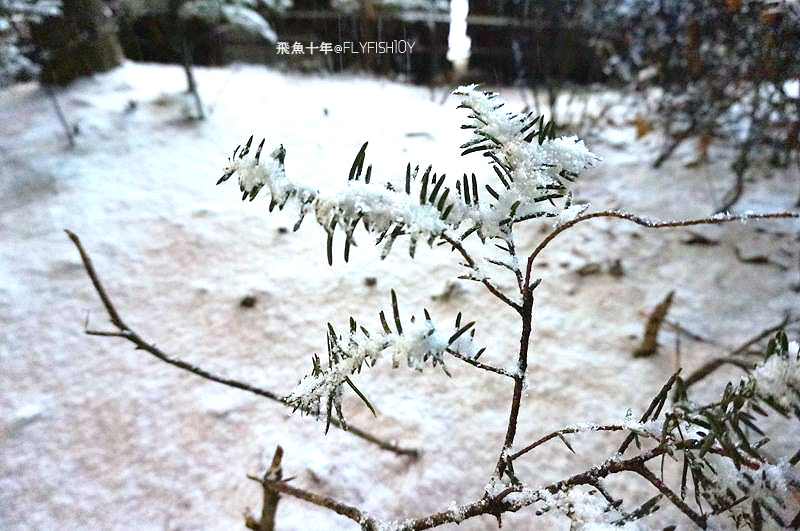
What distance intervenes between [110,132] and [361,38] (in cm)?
135

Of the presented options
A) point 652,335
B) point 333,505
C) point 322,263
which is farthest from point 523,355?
point 322,263

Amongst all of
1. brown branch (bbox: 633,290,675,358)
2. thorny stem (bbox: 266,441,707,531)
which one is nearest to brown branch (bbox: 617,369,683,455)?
thorny stem (bbox: 266,441,707,531)

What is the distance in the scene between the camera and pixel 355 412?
1.44 m

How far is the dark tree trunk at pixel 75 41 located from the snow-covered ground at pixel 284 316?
755 mm

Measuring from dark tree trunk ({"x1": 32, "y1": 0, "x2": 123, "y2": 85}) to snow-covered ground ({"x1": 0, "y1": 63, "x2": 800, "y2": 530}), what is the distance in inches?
29.7

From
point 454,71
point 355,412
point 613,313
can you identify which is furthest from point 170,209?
point 454,71

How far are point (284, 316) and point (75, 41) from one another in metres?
2.58

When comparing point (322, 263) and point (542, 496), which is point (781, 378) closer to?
point (542, 496)

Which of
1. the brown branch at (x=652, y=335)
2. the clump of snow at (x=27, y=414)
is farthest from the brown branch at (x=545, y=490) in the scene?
the clump of snow at (x=27, y=414)

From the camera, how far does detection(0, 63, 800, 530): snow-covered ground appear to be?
1.26 meters

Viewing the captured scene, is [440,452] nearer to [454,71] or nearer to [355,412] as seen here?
[355,412]

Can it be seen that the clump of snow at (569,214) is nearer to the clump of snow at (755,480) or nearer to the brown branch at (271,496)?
the clump of snow at (755,480)

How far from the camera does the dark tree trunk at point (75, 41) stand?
3.05 meters

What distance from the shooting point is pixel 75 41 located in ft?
10.4
